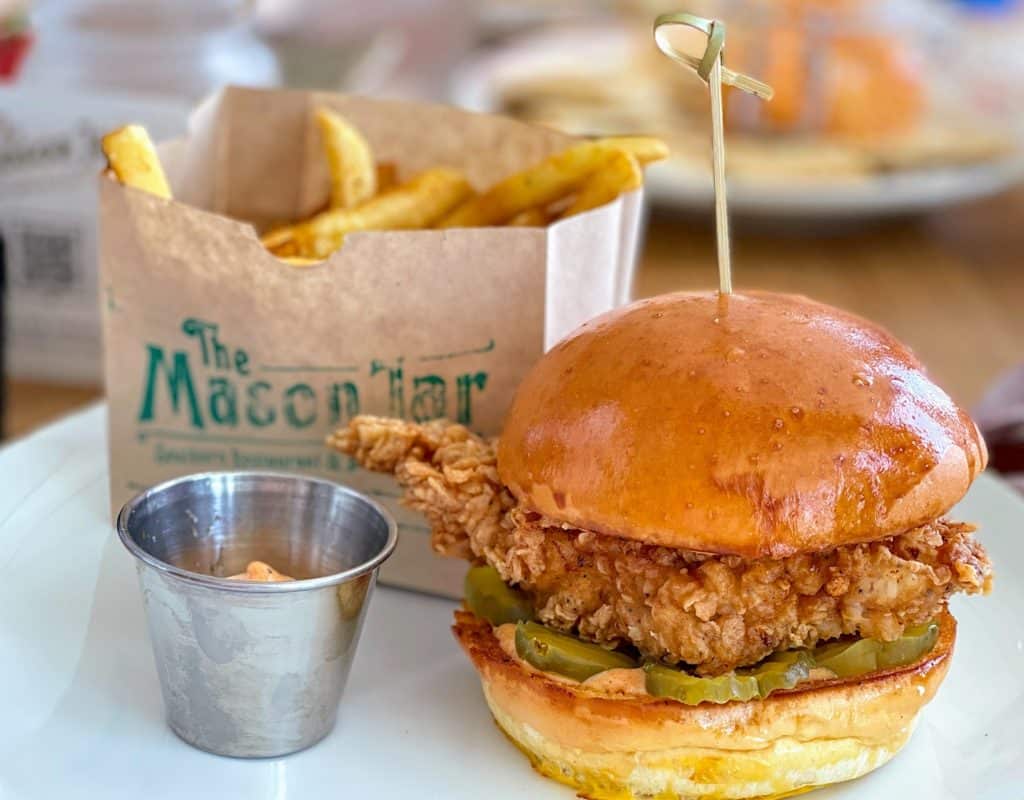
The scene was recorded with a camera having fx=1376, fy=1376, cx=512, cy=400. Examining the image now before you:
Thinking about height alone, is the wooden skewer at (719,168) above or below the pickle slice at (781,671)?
above

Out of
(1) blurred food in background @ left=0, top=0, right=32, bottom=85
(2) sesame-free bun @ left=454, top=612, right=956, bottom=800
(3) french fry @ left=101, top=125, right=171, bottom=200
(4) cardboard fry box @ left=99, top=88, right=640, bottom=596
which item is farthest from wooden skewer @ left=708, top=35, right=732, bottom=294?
(1) blurred food in background @ left=0, top=0, right=32, bottom=85

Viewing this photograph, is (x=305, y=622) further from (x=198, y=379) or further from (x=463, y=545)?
(x=198, y=379)

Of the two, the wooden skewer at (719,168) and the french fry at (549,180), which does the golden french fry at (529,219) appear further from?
the wooden skewer at (719,168)

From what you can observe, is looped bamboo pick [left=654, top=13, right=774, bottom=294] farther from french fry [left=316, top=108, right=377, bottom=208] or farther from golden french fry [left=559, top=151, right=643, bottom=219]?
french fry [left=316, top=108, right=377, bottom=208]

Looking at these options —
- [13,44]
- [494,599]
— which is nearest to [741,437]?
[494,599]

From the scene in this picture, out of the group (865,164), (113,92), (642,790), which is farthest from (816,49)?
(642,790)

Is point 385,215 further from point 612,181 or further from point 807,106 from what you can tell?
point 807,106

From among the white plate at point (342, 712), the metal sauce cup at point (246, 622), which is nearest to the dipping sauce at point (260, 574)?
the metal sauce cup at point (246, 622)
